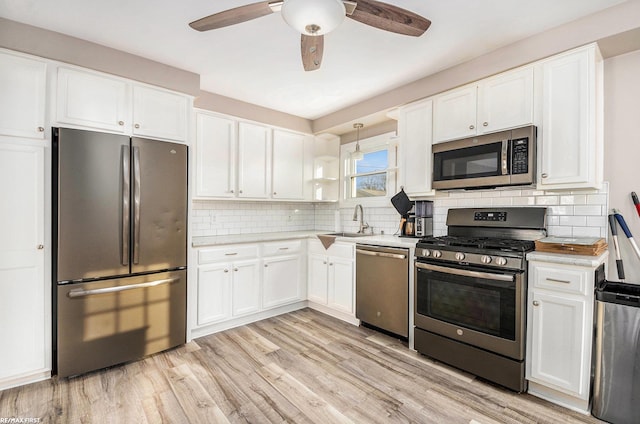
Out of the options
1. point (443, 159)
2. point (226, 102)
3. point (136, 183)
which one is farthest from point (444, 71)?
point (136, 183)

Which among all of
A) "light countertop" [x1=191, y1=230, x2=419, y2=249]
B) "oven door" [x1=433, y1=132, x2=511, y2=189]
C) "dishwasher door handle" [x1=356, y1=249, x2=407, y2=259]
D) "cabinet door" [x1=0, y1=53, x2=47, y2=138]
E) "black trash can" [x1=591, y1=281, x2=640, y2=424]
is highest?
"cabinet door" [x1=0, y1=53, x2=47, y2=138]

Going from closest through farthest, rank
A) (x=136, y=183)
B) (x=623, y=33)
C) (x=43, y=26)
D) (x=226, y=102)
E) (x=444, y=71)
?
(x=623, y=33)
(x=43, y=26)
(x=136, y=183)
(x=444, y=71)
(x=226, y=102)

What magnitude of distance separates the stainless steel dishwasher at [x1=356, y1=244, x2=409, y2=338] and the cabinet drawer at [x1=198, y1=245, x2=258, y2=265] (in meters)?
1.18

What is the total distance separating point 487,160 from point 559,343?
55.9 inches

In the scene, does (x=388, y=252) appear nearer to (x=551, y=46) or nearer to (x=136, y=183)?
(x=551, y=46)

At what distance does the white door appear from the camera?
84.5 inches

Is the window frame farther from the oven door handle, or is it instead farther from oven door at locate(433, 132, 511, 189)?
the oven door handle

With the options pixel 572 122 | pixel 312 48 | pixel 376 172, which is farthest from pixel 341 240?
pixel 572 122

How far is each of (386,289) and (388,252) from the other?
1.20 feet

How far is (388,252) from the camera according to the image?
119 inches

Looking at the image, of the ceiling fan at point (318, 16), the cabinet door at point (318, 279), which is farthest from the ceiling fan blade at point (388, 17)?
the cabinet door at point (318, 279)

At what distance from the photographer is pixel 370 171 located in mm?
4125

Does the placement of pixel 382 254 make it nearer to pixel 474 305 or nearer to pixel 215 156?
pixel 474 305

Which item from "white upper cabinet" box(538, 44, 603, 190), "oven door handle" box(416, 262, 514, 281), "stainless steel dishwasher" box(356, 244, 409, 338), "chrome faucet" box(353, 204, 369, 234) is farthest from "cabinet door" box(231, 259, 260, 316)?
"white upper cabinet" box(538, 44, 603, 190)
